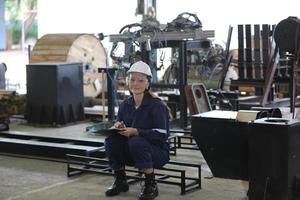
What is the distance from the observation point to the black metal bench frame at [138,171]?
4.19m

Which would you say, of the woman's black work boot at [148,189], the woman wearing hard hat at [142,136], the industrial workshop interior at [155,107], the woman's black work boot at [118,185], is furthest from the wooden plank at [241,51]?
the woman's black work boot at [148,189]

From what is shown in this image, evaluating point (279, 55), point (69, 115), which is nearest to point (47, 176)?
point (69, 115)

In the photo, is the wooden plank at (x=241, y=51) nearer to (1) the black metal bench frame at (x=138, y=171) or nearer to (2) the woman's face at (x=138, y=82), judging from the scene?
(1) the black metal bench frame at (x=138, y=171)

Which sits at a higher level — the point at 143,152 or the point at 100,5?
the point at 100,5

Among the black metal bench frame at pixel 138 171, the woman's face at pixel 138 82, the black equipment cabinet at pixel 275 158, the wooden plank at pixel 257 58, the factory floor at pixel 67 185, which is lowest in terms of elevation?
the factory floor at pixel 67 185

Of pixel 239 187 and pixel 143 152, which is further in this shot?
pixel 239 187

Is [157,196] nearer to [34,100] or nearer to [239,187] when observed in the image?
[239,187]

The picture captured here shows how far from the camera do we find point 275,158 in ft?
10.8

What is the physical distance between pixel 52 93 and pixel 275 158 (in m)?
4.32

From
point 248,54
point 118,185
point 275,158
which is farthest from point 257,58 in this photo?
point 275,158

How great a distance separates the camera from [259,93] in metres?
7.82

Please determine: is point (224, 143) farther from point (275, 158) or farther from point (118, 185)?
point (118, 185)

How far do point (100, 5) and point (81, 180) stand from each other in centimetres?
677

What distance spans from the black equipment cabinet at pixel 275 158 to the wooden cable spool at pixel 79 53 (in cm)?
525
